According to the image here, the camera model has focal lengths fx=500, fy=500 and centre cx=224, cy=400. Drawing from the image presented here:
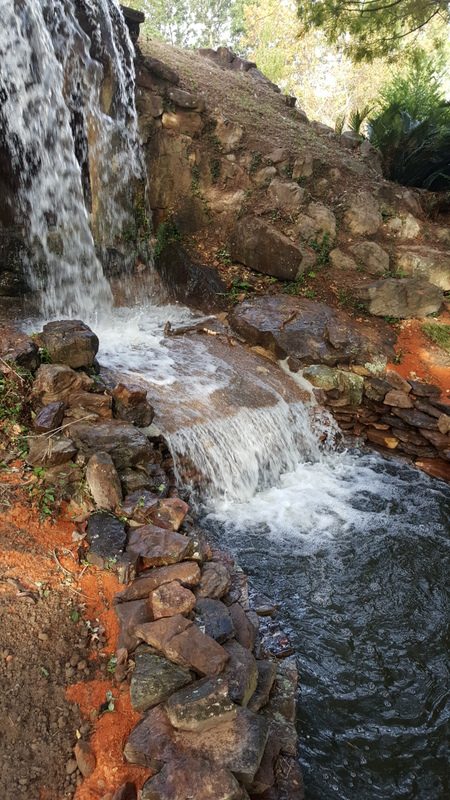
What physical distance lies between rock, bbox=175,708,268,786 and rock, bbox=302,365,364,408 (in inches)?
181

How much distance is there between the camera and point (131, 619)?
8.80ft

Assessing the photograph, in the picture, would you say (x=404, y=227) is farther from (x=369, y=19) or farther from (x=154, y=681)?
(x=154, y=681)

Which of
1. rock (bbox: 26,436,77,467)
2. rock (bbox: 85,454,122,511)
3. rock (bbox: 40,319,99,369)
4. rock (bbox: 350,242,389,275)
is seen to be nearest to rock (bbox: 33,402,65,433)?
rock (bbox: 26,436,77,467)

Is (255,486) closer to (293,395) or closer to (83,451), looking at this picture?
(293,395)

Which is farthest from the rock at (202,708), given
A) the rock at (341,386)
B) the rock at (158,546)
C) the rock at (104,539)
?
the rock at (341,386)

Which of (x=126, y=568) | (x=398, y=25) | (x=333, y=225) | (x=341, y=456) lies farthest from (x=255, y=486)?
(x=398, y=25)

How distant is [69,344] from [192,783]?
3588mm

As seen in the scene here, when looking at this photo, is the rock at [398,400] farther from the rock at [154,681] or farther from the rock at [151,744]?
the rock at [151,744]

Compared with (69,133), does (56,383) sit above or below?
below

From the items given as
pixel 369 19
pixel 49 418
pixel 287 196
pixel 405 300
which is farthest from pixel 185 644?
pixel 369 19

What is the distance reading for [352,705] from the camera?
3.18m

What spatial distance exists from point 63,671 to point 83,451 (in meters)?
1.62

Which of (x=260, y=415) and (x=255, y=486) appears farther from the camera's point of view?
(x=260, y=415)

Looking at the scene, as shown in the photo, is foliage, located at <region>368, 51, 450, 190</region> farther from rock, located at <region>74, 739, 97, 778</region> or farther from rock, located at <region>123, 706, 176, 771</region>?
rock, located at <region>74, 739, 97, 778</region>
